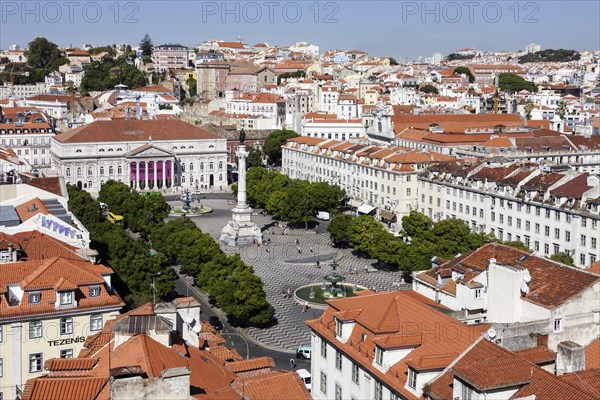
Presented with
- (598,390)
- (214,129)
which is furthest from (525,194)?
(214,129)

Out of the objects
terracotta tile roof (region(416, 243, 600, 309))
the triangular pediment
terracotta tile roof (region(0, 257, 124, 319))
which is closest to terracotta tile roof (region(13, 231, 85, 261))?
terracotta tile roof (region(0, 257, 124, 319))

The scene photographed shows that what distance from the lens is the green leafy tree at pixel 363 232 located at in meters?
67.5

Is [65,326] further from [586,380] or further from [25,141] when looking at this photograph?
[25,141]

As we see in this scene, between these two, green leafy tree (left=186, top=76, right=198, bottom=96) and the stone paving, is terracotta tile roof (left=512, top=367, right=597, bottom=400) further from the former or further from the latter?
green leafy tree (left=186, top=76, right=198, bottom=96)

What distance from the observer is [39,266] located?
112 feet

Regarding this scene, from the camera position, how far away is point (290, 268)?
66688 millimetres

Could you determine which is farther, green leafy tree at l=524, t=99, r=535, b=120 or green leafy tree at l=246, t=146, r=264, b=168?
green leafy tree at l=524, t=99, r=535, b=120

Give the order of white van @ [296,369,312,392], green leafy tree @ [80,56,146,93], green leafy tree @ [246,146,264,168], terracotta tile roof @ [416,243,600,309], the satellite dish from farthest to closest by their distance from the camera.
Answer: green leafy tree @ [80,56,146,93]
green leafy tree @ [246,146,264,168]
white van @ [296,369,312,392]
the satellite dish
terracotta tile roof @ [416,243,600,309]

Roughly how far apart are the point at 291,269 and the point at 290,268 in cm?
45

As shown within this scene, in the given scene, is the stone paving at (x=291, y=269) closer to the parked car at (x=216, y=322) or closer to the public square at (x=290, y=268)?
the public square at (x=290, y=268)

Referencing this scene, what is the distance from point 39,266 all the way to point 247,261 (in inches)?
1421

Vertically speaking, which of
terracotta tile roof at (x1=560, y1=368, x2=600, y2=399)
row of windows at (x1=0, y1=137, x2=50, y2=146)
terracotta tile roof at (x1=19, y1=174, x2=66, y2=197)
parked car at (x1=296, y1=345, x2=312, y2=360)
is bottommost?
parked car at (x1=296, y1=345, x2=312, y2=360)

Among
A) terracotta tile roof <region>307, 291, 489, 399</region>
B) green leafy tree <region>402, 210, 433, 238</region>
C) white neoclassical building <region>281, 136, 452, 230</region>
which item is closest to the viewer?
terracotta tile roof <region>307, 291, 489, 399</region>

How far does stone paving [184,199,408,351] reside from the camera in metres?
49.3
